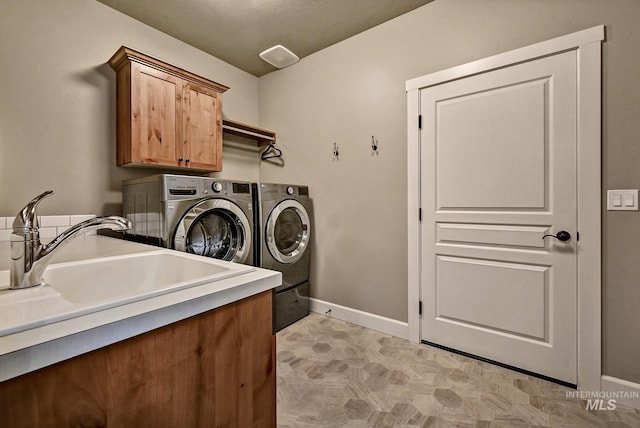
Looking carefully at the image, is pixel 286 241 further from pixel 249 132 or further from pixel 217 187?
pixel 249 132

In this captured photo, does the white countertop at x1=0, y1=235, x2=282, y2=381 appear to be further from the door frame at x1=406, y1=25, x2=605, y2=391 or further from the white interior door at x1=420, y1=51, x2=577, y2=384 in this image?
the door frame at x1=406, y1=25, x2=605, y2=391

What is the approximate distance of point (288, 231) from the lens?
2785mm

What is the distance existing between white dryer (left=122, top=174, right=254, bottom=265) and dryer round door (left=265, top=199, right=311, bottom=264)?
210mm

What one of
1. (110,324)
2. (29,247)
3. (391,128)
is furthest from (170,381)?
(391,128)

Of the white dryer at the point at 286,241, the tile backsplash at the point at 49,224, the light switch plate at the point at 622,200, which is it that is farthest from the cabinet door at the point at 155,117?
the light switch plate at the point at 622,200

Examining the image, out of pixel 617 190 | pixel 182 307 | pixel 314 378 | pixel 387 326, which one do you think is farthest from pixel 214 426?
pixel 617 190

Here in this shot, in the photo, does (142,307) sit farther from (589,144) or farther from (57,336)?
(589,144)

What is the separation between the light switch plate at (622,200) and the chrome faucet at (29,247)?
224 centimetres

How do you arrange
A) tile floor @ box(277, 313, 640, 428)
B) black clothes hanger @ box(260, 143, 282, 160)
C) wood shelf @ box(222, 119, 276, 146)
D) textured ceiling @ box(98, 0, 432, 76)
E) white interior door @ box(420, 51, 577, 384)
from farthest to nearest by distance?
black clothes hanger @ box(260, 143, 282, 160)
wood shelf @ box(222, 119, 276, 146)
textured ceiling @ box(98, 0, 432, 76)
white interior door @ box(420, 51, 577, 384)
tile floor @ box(277, 313, 640, 428)

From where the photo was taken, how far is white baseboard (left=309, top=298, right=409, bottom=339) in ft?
7.66

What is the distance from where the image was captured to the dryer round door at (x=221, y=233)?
209cm

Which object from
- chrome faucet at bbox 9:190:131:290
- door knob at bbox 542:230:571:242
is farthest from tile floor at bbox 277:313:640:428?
chrome faucet at bbox 9:190:131:290

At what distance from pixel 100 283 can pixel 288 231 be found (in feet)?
5.90

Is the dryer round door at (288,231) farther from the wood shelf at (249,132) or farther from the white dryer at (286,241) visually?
the wood shelf at (249,132)
